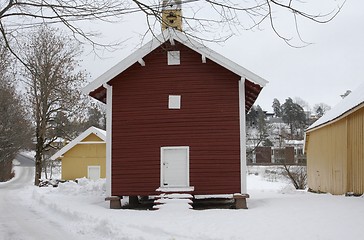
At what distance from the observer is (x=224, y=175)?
625 inches

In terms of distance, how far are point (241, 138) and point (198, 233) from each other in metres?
6.17

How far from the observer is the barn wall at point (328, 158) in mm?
17734

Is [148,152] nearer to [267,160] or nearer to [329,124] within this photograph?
[329,124]

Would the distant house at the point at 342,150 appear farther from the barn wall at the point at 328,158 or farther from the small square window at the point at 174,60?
the small square window at the point at 174,60

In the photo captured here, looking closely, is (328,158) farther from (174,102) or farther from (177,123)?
(174,102)

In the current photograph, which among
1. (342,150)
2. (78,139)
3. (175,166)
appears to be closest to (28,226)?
(175,166)

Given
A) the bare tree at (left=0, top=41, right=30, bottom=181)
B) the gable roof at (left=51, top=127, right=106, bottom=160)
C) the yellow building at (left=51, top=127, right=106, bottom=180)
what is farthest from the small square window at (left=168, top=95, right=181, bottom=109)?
the bare tree at (left=0, top=41, right=30, bottom=181)

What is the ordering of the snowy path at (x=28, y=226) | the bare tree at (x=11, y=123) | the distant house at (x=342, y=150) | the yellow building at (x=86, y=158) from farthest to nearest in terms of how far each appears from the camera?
the bare tree at (x=11, y=123)
the yellow building at (x=86, y=158)
the distant house at (x=342, y=150)
the snowy path at (x=28, y=226)

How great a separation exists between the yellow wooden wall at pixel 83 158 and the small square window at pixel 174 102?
16583 mm

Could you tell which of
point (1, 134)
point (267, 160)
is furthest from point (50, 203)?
point (267, 160)

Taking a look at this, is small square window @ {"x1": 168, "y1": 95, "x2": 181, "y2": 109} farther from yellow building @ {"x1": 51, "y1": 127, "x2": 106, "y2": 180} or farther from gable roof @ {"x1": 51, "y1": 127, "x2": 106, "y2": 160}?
yellow building @ {"x1": 51, "y1": 127, "x2": 106, "y2": 180}

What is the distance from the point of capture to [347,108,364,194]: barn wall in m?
15.8

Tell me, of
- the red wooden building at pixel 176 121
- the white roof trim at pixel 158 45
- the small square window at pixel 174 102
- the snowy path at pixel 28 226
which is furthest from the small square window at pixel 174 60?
the snowy path at pixel 28 226

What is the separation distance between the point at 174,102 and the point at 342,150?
263 inches
